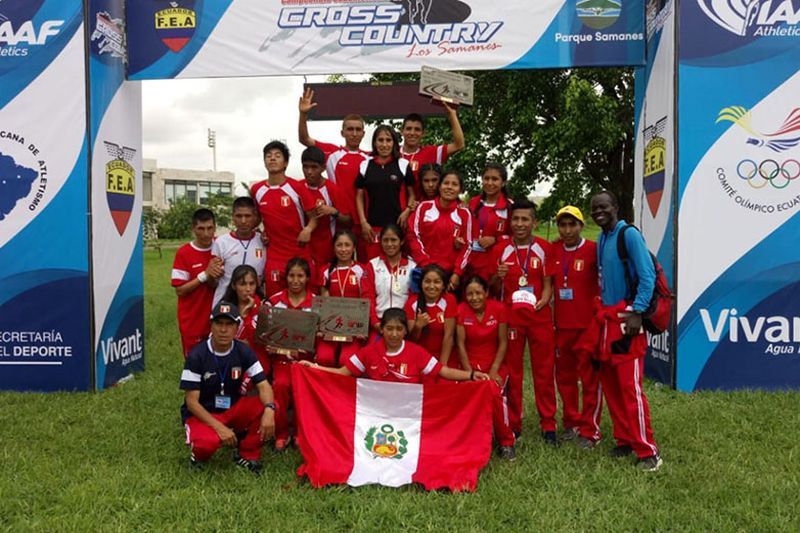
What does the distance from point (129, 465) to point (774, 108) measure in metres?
6.71

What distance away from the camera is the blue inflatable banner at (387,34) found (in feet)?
22.7

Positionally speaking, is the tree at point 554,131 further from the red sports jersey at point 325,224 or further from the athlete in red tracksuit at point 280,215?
the athlete in red tracksuit at point 280,215

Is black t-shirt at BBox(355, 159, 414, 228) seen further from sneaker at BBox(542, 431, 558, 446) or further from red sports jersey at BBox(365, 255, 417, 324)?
sneaker at BBox(542, 431, 558, 446)

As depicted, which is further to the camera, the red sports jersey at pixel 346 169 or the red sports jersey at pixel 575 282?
the red sports jersey at pixel 346 169

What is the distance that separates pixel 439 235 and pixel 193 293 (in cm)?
225

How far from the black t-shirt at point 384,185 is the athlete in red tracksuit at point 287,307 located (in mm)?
859

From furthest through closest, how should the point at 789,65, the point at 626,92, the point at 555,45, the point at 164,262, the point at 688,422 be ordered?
the point at 164,262
the point at 626,92
the point at 555,45
the point at 789,65
the point at 688,422

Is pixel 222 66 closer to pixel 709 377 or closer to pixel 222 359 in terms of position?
pixel 222 359

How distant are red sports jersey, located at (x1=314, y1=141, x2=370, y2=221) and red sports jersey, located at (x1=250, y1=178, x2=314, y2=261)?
0.39 meters

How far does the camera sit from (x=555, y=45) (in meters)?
6.94

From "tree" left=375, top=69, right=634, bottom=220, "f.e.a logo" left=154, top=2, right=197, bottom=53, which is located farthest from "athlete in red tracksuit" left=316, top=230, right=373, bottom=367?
"tree" left=375, top=69, right=634, bottom=220

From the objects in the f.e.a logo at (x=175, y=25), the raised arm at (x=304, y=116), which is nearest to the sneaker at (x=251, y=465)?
the raised arm at (x=304, y=116)

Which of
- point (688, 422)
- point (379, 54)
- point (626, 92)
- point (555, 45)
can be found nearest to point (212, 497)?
point (688, 422)

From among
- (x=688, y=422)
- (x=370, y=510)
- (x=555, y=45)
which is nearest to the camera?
(x=370, y=510)
